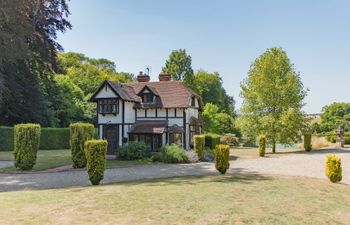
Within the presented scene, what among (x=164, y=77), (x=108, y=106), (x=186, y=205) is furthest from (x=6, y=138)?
(x=186, y=205)

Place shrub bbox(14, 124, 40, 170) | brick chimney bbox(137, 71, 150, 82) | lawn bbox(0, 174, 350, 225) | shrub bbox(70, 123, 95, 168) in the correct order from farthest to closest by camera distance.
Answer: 1. brick chimney bbox(137, 71, 150, 82)
2. shrub bbox(70, 123, 95, 168)
3. shrub bbox(14, 124, 40, 170)
4. lawn bbox(0, 174, 350, 225)

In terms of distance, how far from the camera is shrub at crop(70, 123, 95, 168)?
22.3 meters

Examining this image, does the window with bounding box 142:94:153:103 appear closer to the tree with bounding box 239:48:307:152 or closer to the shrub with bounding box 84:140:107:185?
the tree with bounding box 239:48:307:152

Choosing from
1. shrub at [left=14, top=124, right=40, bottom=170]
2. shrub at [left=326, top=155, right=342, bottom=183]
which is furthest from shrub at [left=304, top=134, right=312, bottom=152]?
shrub at [left=14, top=124, right=40, bottom=170]

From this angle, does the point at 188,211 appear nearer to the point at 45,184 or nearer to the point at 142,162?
the point at 45,184

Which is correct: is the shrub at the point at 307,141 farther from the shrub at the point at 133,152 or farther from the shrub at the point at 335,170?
the shrub at the point at 335,170

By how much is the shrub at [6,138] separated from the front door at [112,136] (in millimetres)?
10134

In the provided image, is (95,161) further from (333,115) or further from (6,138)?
(333,115)

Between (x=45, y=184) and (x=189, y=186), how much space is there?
6.75 m

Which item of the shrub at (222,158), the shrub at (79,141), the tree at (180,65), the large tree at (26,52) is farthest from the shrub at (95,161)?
the tree at (180,65)

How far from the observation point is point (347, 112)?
7694 cm

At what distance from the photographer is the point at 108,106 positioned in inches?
1328

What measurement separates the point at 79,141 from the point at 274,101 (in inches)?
831

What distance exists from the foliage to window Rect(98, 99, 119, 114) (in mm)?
52102
